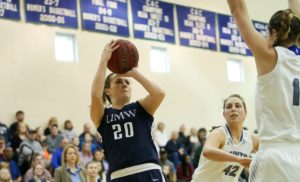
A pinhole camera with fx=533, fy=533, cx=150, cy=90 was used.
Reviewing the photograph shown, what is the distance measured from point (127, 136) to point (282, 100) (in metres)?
1.38

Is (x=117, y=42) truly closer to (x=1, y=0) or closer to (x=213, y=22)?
(x=1, y=0)

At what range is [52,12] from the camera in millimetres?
13875

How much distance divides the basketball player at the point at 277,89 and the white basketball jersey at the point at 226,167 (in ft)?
5.76

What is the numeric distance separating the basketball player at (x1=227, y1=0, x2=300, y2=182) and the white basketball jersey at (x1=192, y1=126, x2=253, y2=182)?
5.76ft

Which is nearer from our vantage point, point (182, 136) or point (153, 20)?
point (182, 136)

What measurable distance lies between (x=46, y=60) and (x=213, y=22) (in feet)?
21.4

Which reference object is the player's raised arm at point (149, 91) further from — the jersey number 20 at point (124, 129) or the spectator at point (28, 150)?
the spectator at point (28, 150)

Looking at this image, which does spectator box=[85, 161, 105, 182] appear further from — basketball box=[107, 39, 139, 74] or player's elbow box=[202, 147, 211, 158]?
basketball box=[107, 39, 139, 74]

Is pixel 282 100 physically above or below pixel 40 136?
below

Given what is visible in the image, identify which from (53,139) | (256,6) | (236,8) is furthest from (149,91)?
(256,6)

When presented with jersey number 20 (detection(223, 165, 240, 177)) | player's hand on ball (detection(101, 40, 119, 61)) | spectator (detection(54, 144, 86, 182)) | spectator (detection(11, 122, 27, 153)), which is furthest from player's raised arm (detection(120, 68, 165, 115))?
spectator (detection(11, 122, 27, 153))

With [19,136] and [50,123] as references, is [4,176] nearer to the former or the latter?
[19,136]

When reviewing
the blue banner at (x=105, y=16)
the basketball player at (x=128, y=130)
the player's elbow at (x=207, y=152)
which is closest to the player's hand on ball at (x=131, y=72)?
the basketball player at (x=128, y=130)

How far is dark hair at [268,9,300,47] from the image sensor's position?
3.32 metres
